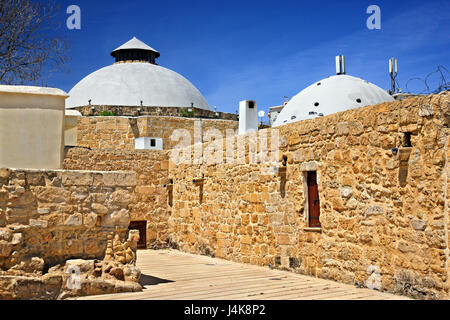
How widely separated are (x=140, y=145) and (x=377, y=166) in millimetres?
9568

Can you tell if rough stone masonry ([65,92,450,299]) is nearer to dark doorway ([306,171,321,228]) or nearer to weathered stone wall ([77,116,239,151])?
dark doorway ([306,171,321,228])

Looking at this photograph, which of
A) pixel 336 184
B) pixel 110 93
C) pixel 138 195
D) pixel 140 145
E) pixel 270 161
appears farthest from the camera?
pixel 110 93

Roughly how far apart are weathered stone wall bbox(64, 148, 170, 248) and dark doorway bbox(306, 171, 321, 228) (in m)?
5.69

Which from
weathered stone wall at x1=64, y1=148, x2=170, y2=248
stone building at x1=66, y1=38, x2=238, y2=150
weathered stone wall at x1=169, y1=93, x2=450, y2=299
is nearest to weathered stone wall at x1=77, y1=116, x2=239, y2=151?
stone building at x1=66, y1=38, x2=238, y2=150

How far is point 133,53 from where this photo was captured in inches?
965

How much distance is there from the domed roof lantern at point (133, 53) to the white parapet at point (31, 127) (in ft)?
60.2

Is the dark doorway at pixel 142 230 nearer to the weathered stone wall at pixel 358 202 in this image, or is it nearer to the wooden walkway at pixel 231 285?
the weathered stone wall at pixel 358 202

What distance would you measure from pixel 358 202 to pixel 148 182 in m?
6.92

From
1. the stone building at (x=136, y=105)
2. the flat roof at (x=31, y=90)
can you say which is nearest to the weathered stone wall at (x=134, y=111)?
the stone building at (x=136, y=105)

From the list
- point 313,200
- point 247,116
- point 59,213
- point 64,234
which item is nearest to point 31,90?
point 59,213

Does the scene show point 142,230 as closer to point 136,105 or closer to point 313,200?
point 313,200

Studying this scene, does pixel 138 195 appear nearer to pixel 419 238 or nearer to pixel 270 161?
pixel 270 161
